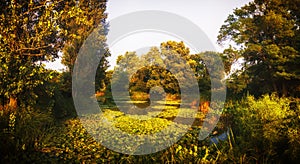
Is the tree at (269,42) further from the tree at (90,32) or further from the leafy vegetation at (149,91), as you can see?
Result: the tree at (90,32)

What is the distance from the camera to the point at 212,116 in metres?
14.0

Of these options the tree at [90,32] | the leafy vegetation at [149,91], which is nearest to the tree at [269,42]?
the leafy vegetation at [149,91]

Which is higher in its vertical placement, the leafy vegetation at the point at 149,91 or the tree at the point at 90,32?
the tree at the point at 90,32

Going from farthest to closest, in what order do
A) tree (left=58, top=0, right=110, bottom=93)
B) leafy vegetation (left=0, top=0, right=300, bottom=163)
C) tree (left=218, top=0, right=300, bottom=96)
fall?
tree (left=58, top=0, right=110, bottom=93)
tree (left=218, top=0, right=300, bottom=96)
leafy vegetation (left=0, top=0, right=300, bottom=163)

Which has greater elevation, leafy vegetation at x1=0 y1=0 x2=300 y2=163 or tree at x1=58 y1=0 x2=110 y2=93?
tree at x1=58 y1=0 x2=110 y2=93

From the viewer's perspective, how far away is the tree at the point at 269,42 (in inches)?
584

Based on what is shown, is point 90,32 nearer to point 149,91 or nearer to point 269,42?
point 149,91

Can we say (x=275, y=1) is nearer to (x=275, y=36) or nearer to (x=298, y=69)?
(x=275, y=36)

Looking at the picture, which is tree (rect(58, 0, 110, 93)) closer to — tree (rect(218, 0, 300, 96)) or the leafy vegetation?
the leafy vegetation

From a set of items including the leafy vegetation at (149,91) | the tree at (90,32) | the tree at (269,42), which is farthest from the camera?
the tree at (90,32)

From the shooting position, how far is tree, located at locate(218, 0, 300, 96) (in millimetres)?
14844

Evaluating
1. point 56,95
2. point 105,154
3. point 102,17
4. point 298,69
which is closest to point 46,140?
point 105,154

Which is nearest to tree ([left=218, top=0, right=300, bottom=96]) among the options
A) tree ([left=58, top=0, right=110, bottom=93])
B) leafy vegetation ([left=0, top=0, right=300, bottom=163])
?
leafy vegetation ([left=0, top=0, right=300, bottom=163])

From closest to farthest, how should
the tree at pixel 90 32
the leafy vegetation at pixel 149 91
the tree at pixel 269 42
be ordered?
1. the leafy vegetation at pixel 149 91
2. the tree at pixel 269 42
3. the tree at pixel 90 32
